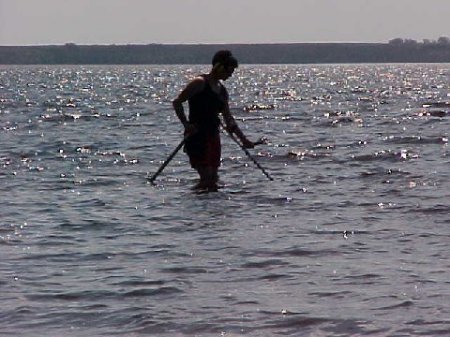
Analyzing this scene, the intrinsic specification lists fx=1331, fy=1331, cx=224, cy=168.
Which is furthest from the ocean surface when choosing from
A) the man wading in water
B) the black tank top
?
the black tank top

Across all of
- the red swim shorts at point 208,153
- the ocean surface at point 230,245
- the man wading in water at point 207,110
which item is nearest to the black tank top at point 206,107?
the man wading in water at point 207,110

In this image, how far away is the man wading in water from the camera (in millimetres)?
14570

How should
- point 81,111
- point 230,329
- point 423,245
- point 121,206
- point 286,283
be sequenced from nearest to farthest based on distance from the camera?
point 230,329, point 286,283, point 423,245, point 121,206, point 81,111

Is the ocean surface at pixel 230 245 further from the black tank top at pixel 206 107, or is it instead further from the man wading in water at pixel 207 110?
the black tank top at pixel 206 107

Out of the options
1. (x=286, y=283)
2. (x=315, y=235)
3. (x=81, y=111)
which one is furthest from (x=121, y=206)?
(x=81, y=111)

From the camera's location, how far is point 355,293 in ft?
29.0

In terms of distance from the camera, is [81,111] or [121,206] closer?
[121,206]

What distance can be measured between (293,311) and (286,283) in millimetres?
1043

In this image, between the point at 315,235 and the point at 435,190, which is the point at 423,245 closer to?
the point at 315,235

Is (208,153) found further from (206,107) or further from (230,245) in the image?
(230,245)

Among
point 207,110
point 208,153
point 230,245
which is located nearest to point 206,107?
point 207,110

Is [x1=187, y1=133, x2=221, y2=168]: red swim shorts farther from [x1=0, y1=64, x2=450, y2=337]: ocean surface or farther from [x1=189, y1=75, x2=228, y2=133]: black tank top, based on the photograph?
[x1=0, y1=64, x2=450, y2=337]: ocean surface

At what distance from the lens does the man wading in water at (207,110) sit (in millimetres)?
14570

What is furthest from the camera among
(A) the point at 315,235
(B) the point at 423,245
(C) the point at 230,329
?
(A) the point at 315,235
